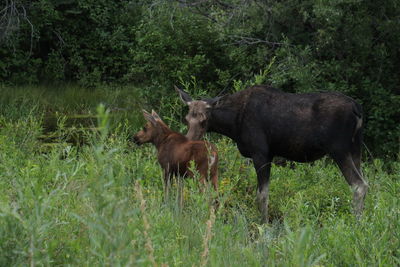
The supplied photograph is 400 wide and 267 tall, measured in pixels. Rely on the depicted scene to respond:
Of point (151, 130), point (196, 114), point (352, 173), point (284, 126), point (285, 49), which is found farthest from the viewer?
point (285, 49)

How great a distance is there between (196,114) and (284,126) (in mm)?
1008

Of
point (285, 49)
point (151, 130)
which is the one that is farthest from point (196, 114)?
point (285, 49)

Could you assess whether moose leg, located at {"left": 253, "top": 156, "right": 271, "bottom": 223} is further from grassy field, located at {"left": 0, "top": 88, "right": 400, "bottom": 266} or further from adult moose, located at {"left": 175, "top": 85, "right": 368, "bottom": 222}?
grassy field, located at {"left": 0, "top": 88, "right": 400, "bottom": 266}

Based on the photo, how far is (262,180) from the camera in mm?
7617

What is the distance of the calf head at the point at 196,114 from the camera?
784 cm

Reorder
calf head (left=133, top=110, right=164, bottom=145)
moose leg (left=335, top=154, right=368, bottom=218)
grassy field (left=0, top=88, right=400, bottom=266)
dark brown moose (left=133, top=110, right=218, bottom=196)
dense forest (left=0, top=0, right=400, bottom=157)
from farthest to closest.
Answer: dense forest (left=0, top=0, right=400, bottom=157) < calf head (left=133, top=110, right=164, bottom=145) < moose leg (left=335, top=154, right=368, bottom=218) < dark brown moose (left=133, top=110, right=218, bottom=196) < grassy field (left=0, top=88, right=400, bottom=266)

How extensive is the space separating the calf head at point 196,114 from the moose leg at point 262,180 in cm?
74

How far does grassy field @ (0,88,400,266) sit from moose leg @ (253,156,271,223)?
0.14 metres

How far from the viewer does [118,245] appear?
96.9 inches

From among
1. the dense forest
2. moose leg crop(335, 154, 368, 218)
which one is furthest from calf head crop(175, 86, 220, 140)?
the dense forest

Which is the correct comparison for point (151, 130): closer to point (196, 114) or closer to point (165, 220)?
point (196, 114)

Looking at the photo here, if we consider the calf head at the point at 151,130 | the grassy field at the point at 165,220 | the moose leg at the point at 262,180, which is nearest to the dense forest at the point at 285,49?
the calf head at the point at 151,130

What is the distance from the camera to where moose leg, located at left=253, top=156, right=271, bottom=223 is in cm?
743

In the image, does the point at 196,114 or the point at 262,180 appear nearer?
the point at 262,180
